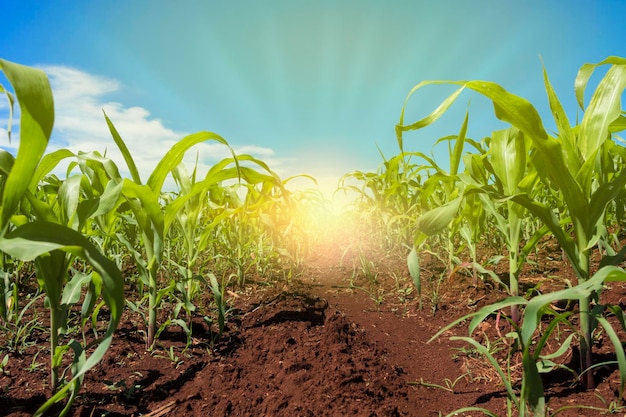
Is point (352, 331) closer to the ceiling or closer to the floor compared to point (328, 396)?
closer to the ceiling

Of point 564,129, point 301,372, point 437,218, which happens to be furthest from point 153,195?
point 564,129

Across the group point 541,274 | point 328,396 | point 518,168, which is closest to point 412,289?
point 541,274

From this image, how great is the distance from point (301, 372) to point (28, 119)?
1135mm

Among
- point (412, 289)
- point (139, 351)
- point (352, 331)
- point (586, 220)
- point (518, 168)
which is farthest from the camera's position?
point (412, 289)

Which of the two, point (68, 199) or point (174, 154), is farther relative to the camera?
point (174, 154)

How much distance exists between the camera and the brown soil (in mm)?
1284

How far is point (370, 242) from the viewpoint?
3.98 meters

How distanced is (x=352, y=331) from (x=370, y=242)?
221cm

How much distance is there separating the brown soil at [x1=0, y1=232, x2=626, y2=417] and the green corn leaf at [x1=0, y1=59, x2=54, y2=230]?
2.69 feet

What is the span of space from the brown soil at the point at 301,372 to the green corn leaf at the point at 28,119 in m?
0.82

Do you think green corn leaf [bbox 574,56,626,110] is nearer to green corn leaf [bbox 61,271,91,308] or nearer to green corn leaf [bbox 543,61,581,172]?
green corn leaf [bbox 543,61,581,172]

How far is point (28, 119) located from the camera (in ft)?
2.41

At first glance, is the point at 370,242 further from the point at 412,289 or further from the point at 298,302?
the point at 298,302

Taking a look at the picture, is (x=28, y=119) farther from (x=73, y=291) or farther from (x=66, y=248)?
(x=73, y=291)
